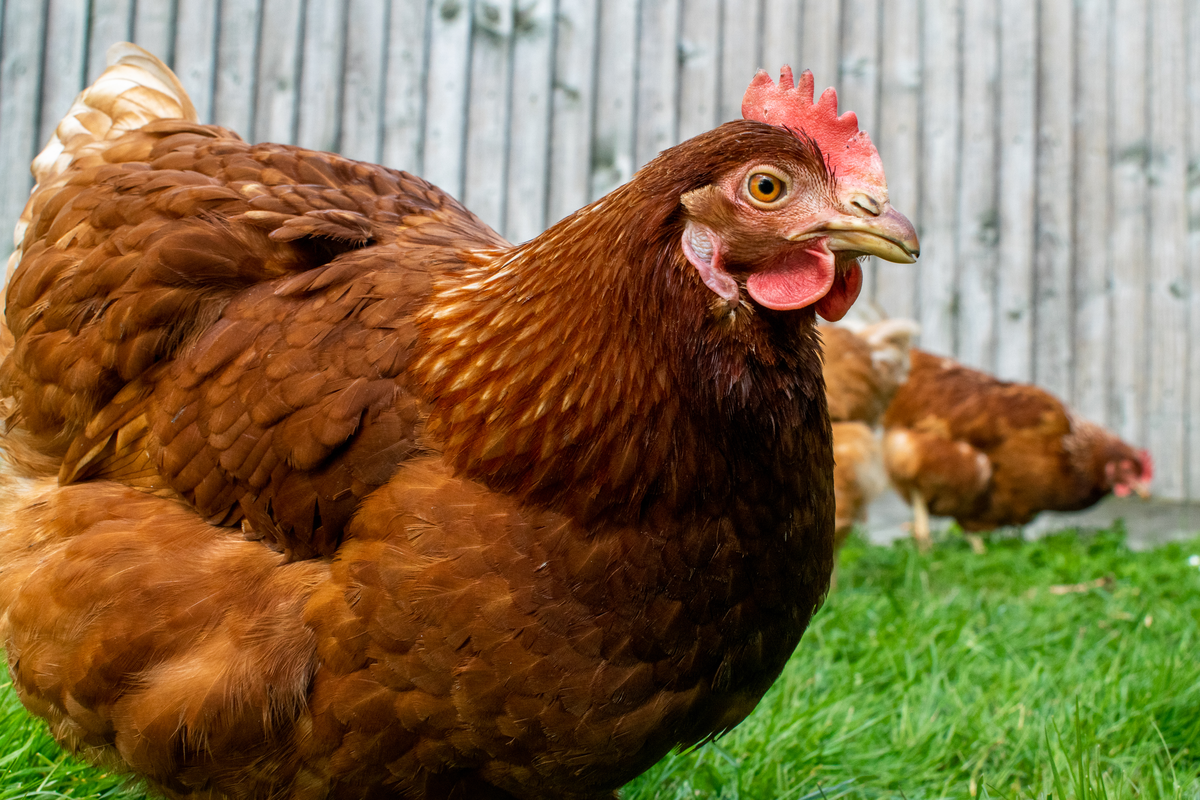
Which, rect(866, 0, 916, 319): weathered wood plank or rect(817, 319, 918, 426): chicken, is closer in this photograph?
rect(817, 319, 918, 426): chicken

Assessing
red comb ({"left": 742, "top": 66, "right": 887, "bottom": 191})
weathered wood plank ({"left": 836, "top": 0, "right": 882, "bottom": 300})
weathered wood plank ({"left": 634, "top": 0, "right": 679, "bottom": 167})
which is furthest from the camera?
weathered wood plank ({"left": 836, "top": 0, "right": 882, "bottom": 300})

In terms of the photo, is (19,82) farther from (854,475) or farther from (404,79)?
(854,475)

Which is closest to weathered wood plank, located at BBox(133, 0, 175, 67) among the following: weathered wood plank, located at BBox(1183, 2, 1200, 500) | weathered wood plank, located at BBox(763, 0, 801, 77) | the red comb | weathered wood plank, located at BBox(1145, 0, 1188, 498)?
weathered wood plank, located at BBox(763, 0, 801, 77)

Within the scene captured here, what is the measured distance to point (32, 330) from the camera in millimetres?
2184

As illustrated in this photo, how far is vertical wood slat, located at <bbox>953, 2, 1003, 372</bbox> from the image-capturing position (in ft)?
18.4

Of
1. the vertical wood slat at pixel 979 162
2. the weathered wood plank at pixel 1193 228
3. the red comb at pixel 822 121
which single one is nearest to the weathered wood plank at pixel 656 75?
the vertical wood slat at pixel 979 162

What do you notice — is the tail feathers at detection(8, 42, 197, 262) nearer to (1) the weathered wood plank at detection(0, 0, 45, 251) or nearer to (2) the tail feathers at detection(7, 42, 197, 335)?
(2) the tail feathers at detection(7, 42, 197, 335)

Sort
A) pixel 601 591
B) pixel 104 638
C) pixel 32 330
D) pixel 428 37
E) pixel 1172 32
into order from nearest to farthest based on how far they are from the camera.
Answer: pixel 601 591
pixel 104 638
pixel 32 330
pixel 428 37
pixel 1172 32

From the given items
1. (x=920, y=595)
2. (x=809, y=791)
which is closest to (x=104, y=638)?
(x=809, y=791)

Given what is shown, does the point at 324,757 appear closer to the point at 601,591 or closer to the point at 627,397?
the point at 601,591

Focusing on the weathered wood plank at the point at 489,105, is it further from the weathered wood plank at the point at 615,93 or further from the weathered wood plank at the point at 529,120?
the weathered wood plank at the point at 615,93

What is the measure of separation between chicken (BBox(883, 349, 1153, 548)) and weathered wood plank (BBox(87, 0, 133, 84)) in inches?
196

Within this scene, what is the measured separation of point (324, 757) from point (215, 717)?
21 cm

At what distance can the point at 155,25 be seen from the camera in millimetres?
4574
